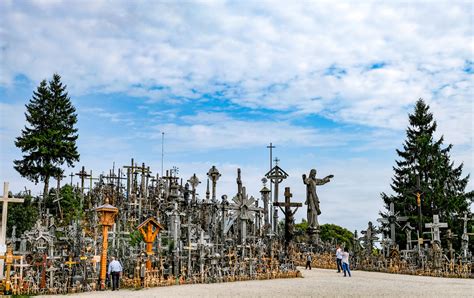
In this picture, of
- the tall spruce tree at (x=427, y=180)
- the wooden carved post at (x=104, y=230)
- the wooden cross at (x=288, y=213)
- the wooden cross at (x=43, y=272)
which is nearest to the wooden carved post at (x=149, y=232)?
the wooden carved post at (x=104, y=230)

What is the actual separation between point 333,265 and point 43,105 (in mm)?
27822

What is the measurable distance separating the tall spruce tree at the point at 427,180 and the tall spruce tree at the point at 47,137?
85.4 feet

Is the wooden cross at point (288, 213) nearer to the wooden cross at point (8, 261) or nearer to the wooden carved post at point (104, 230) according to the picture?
the wooden carved post at point (104, 230)

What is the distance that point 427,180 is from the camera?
122 feet

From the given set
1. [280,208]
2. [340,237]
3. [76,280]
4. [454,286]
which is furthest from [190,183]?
[340,237]

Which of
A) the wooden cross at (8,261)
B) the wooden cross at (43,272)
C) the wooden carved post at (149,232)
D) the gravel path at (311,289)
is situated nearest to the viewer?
the gravel path at (311,289)

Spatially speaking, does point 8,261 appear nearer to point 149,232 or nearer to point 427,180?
point 149,232

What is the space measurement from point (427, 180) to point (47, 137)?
30015mm

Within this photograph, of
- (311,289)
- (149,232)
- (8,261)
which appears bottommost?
(311,289)

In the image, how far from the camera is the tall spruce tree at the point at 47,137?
39688 mm

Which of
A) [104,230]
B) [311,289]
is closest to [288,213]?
[311,289]

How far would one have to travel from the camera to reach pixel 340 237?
54781mm

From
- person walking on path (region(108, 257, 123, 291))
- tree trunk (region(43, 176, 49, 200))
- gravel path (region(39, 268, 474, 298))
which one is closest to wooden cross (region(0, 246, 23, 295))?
gravel path (region(39, 268, 474, 298))

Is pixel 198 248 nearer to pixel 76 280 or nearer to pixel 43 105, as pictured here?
pixel 76 280
